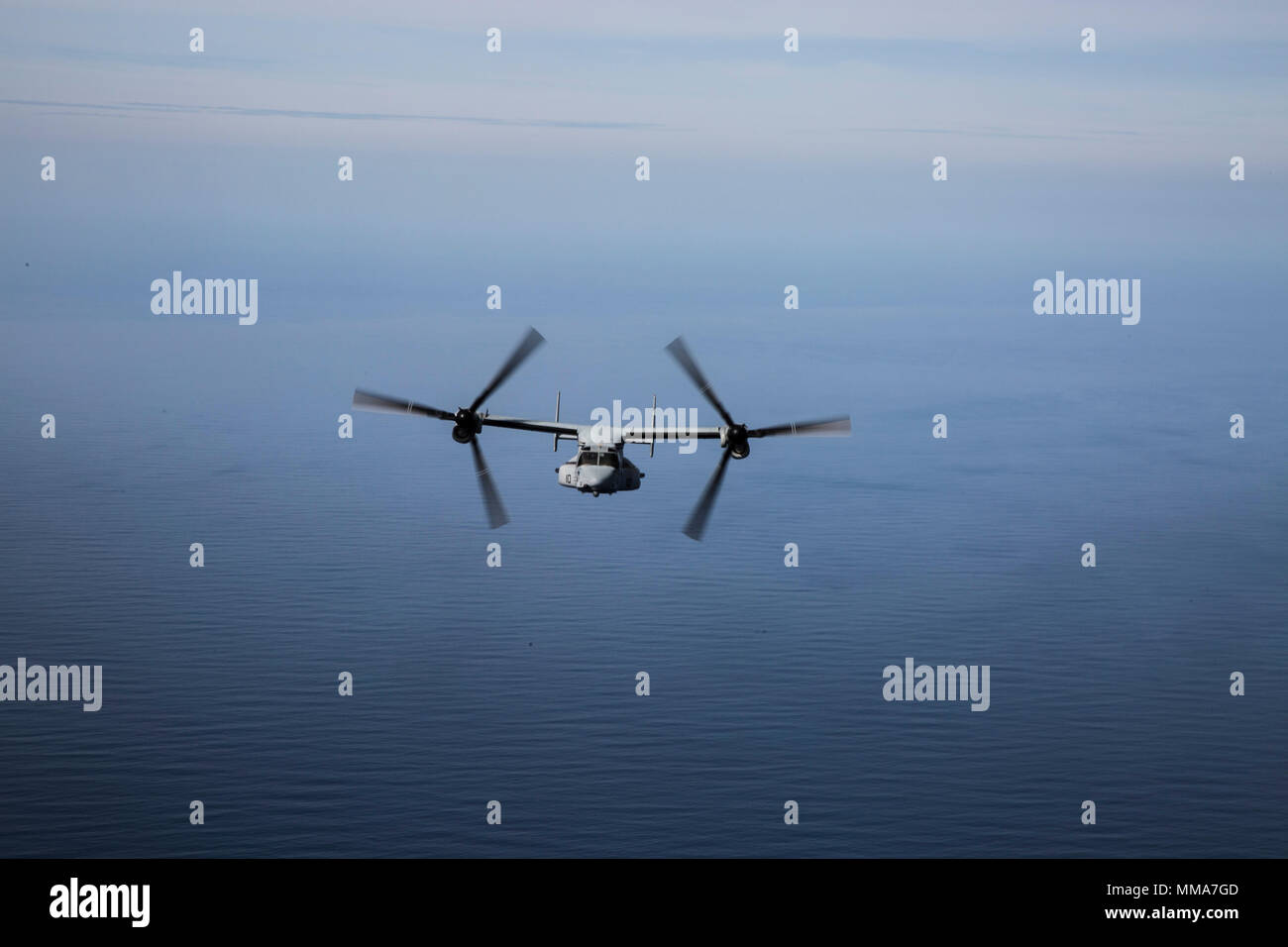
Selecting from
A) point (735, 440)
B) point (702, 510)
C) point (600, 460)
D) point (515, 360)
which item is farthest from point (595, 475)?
point (515, 360)

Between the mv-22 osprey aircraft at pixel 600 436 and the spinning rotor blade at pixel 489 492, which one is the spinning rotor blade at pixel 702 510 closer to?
the mv-22 osprey aircraft at pixel 600 436

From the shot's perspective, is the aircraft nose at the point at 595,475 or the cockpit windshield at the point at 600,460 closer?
the aircraft nose at the point at 595,475

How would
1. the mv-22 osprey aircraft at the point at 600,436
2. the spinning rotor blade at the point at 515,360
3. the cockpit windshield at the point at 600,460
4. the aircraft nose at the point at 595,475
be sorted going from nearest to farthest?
the mv-22 osprey aircraft at the point at 600,436 < the spinning rotor blade at the point at 515,360 < the aircraft nose at the point at 595,475 < the cockpit windshield at the point at 600,460

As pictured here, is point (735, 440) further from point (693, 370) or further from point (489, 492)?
point (489, 492)

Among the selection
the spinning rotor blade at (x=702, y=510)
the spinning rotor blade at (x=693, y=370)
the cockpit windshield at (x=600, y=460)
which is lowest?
the spinning rotor blade at (x=702, y=510)

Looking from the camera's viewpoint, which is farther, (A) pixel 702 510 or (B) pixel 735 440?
(A) pixel 702 510

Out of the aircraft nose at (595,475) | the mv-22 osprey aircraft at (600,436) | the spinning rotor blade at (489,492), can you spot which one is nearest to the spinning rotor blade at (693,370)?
the mv-22 osprey aircraft at (600,436)

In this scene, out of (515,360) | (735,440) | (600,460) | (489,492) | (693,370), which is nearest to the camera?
(735,440)

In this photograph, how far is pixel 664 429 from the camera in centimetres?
9838

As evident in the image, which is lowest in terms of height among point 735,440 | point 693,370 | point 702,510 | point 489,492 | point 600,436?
point 702,510

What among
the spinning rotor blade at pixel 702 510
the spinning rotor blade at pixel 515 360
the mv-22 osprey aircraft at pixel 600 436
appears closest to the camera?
the mv-22 osprey aircraft at pixel 600 436

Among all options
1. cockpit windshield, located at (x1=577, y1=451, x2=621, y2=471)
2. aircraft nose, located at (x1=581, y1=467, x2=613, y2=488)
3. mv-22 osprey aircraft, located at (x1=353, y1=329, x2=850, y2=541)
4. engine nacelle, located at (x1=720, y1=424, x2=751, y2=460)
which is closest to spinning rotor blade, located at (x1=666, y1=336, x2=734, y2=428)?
mv-22 osprey aircraft, located at (x1=353, y1=329, x2=850, y2=541)
